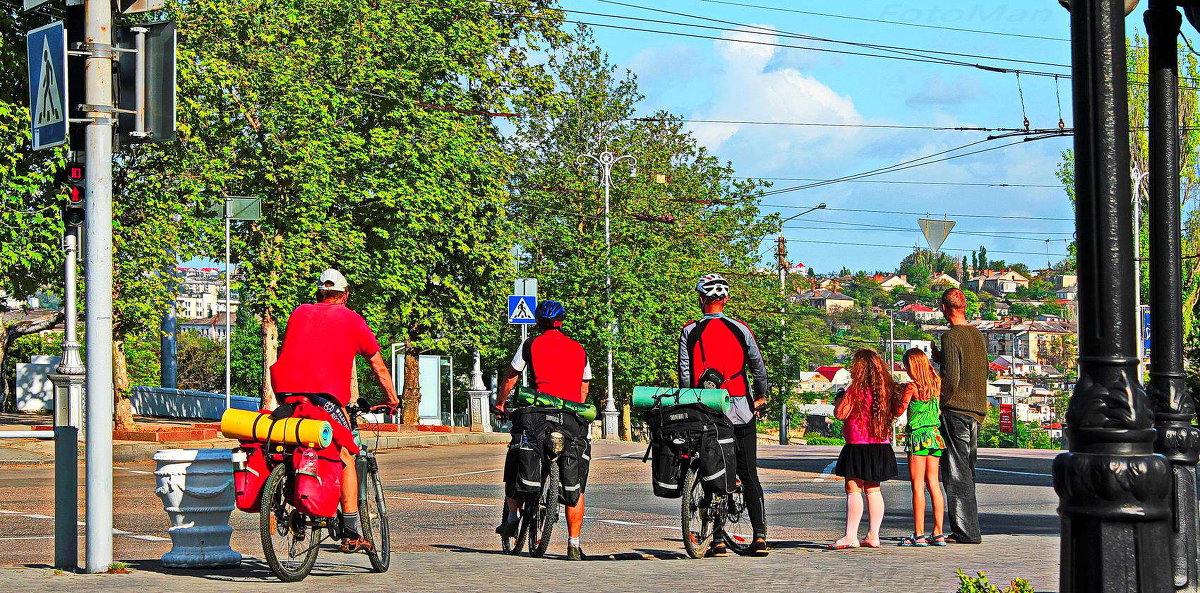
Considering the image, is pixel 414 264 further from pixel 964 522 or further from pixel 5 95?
pixel 964 522

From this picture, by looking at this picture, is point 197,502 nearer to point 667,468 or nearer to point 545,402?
point 545,402

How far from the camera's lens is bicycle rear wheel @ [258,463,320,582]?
814 centimetres

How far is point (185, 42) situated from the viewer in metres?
29.8

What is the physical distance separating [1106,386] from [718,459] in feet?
17.1

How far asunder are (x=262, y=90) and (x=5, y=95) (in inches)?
260

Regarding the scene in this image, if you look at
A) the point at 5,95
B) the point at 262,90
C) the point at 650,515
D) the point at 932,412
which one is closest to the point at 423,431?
the point at 262,90

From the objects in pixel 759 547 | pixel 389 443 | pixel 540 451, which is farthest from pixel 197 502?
pixel 389 443

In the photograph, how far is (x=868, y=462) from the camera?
34.9 ft

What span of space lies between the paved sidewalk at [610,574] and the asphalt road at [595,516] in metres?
0.06

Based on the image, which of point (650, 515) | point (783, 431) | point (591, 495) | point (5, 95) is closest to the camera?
point (650, 515)

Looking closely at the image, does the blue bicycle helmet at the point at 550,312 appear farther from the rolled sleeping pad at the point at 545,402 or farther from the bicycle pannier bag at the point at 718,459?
the bicycle pannier bag at the point at 718,459

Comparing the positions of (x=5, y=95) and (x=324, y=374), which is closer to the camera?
(x=324, y=374)

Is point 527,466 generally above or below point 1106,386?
below

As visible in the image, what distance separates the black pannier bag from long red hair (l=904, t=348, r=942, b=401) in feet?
6.35
